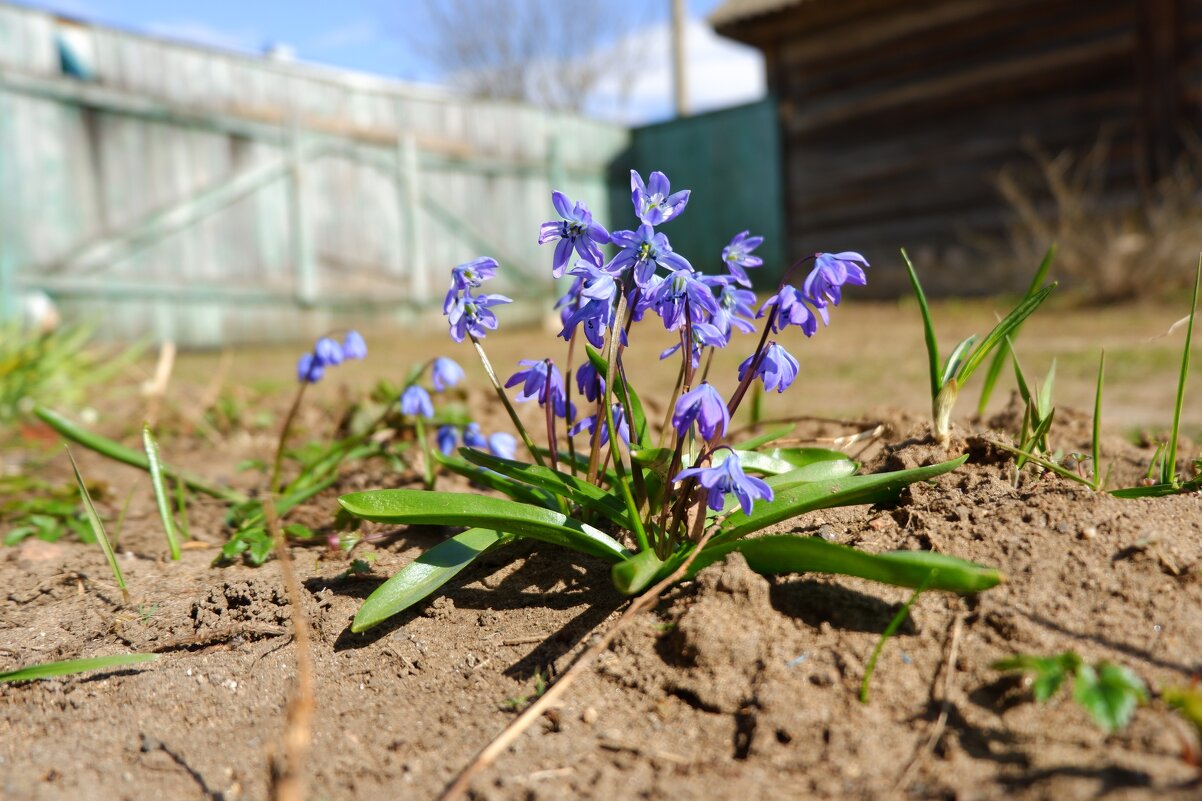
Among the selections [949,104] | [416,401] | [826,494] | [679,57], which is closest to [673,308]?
[826,494]

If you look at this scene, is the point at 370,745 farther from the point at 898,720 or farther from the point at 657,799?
the point at 898,720

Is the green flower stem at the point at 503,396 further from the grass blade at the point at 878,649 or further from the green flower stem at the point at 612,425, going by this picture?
the grass blade at the point at 878,649

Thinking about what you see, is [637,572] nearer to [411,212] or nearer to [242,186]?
[242,186]

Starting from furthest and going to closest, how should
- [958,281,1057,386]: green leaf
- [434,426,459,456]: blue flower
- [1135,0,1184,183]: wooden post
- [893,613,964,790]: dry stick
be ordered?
1. [1135,0,1184,183]: wooden post
2. [434,426,459,456]: blue flower
3. [958,281,1057,386]: green leaf
4. [893,613,964,790]: dry stick

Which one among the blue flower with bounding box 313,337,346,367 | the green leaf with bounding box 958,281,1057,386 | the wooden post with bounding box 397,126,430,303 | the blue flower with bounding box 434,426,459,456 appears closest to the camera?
the green leaf with bounding box 958,281,1057,386

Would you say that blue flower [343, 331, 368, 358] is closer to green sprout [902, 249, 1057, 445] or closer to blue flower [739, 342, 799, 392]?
blue flower [739, 342, 799, 392]

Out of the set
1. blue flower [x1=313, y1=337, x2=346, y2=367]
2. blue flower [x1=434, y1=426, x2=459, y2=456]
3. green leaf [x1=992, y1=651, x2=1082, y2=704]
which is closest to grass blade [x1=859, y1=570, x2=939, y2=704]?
green leaf [x1=992, y1=651, x2=1082, y2=704]

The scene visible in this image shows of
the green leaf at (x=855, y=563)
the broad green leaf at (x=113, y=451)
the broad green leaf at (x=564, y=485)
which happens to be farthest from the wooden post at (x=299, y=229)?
the green leaf at (x=855, y=563)
